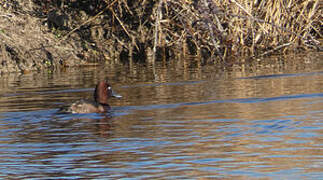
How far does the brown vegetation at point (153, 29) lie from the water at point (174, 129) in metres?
3.09

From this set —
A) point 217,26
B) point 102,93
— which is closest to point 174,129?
point 102,93

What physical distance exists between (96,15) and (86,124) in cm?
1068

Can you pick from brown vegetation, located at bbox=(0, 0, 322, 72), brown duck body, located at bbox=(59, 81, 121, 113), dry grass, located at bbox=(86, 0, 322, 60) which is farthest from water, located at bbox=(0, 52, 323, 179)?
brown vegetation, located at bbox=(0, 0, 322, 72)

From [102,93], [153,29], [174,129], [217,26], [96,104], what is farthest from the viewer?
[153,29]

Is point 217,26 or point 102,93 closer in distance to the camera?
point 102,93

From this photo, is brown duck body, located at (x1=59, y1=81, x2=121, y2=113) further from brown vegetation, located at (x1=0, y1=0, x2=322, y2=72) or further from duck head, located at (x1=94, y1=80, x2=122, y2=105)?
brown vegetation, located at (x1=0, y1=0, x2=322, y2=72)

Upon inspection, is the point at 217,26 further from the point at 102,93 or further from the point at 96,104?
the point at 96,104

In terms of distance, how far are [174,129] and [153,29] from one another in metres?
11.1

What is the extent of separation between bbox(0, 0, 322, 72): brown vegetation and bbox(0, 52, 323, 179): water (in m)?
3.09

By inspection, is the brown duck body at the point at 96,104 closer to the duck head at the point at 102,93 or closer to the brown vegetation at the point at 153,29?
the duck head at the point at 102,93

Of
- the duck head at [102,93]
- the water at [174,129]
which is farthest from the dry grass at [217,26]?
the duck head at [102,93]

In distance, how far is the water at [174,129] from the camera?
6.28m

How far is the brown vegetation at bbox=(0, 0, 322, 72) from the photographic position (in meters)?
17.0

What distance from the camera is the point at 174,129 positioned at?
8.20 m
